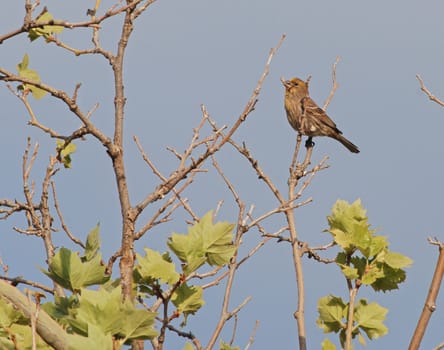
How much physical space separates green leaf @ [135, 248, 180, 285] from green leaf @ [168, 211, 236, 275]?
0.31 ft

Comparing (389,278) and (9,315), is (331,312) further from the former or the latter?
(9,315)

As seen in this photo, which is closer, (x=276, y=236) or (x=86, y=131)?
(x=86, y=131)

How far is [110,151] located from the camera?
151 inches

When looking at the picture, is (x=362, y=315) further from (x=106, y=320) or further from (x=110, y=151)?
(x=106, y=320)

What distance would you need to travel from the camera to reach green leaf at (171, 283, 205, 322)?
3.15 metres

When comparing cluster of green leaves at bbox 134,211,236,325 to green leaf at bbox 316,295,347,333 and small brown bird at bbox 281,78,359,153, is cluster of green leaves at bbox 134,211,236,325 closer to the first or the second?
green leaf at bbox 316,295,347,333

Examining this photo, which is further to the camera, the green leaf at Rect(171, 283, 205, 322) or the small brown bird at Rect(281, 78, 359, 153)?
the small brown bird at Rect(281, 78, 359, 153)

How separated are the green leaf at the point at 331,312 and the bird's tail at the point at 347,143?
1699 centimetres

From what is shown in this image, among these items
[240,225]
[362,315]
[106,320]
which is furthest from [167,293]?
[240,225]

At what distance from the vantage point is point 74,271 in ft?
9.06

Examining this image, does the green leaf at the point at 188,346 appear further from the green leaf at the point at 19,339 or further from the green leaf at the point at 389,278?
the green leaf at the point at 389,278

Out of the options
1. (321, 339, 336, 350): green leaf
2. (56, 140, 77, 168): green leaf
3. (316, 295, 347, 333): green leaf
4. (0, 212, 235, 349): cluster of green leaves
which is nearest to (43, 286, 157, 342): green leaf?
(0, 212, 235, 349): cluster of green leaves

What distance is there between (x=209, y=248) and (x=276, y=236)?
2.51 meters

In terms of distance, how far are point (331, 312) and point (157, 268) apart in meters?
1.00
